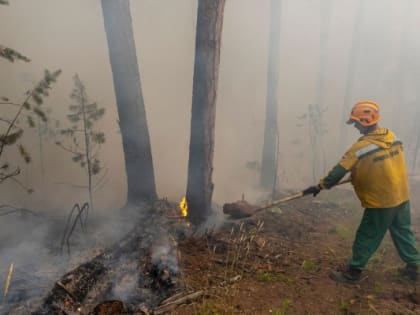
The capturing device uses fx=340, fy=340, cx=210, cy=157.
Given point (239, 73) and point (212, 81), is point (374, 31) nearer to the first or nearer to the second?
point (239, 73)

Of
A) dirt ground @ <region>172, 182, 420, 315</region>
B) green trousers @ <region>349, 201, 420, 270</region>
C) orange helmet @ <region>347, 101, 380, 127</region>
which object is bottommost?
dirt ground @ <region>172, 182, 420, 315</region>

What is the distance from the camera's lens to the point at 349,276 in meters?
4.43

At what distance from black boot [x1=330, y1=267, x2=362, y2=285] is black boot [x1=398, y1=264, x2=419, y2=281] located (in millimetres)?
683

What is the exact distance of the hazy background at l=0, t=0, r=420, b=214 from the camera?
424 inches

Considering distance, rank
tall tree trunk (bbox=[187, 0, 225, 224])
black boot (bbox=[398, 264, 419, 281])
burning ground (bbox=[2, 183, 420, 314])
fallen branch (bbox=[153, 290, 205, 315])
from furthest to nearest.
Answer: tall tree trunk (bbox=[187, 0, 225, 224]) → black boot (bbox=[398, 264, 419, 281]) → burning ground (bbox=[2, 183, 420, 314]) → fallen branch (bbox=[153, 290, 205, 315])

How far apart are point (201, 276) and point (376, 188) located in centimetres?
249

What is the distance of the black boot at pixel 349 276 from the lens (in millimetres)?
4422

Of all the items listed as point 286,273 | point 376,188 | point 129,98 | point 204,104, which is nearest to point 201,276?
point 286,273

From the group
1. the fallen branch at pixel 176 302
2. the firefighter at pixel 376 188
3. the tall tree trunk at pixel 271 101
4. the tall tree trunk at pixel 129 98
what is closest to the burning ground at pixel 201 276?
the fallen branch at pixel 176 302

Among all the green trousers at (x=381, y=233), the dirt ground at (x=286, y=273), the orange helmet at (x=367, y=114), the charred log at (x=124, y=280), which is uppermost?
the orange helmet at (x=367, y=114)

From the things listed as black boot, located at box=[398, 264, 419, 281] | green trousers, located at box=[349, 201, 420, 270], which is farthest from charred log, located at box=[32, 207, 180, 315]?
black boot, located at box=[398, 264, 419, 281]

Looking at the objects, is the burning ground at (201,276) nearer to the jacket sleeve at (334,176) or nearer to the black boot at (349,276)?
the black boot at (349,276)

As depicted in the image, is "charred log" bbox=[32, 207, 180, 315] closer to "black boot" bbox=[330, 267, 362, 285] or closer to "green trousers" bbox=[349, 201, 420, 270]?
"black boot" bbox=[330, 267, 362, 285]

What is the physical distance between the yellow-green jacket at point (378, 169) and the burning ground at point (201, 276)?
1150 millimetres
